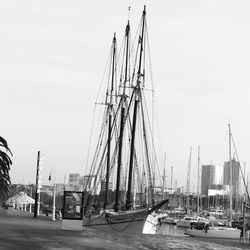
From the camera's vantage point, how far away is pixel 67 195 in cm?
2952

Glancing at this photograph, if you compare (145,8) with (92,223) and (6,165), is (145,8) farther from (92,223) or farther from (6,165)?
(6,165)

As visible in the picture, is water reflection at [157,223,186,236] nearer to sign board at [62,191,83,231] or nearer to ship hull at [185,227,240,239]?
ship hull at [185,227,240,239]

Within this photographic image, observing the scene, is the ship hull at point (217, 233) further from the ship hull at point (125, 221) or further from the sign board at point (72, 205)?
the sign board at point (72, 205)

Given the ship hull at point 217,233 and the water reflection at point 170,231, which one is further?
the water reflection at point 170,231

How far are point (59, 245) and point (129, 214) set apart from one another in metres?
17.5

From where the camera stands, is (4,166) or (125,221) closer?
(4,166)

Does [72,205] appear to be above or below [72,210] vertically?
above

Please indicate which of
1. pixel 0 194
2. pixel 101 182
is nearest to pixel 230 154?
pixel 101 182

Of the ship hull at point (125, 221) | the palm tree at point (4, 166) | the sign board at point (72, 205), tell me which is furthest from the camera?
the ship hull at point (125, 221)

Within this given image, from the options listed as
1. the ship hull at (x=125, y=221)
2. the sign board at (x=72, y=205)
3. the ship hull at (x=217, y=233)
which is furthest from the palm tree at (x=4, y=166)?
the ship hull at (x=217, y=233)

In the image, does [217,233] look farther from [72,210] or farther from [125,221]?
[72,210]

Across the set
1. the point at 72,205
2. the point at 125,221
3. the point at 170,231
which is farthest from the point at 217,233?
the point at 72,205

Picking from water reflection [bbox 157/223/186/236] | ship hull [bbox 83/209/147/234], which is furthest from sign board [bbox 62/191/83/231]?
water reflection [bbox 157/223/186/236]

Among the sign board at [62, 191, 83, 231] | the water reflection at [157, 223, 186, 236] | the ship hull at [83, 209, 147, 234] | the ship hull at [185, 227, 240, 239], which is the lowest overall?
the water reflection at [157, 223, 186, 236]
